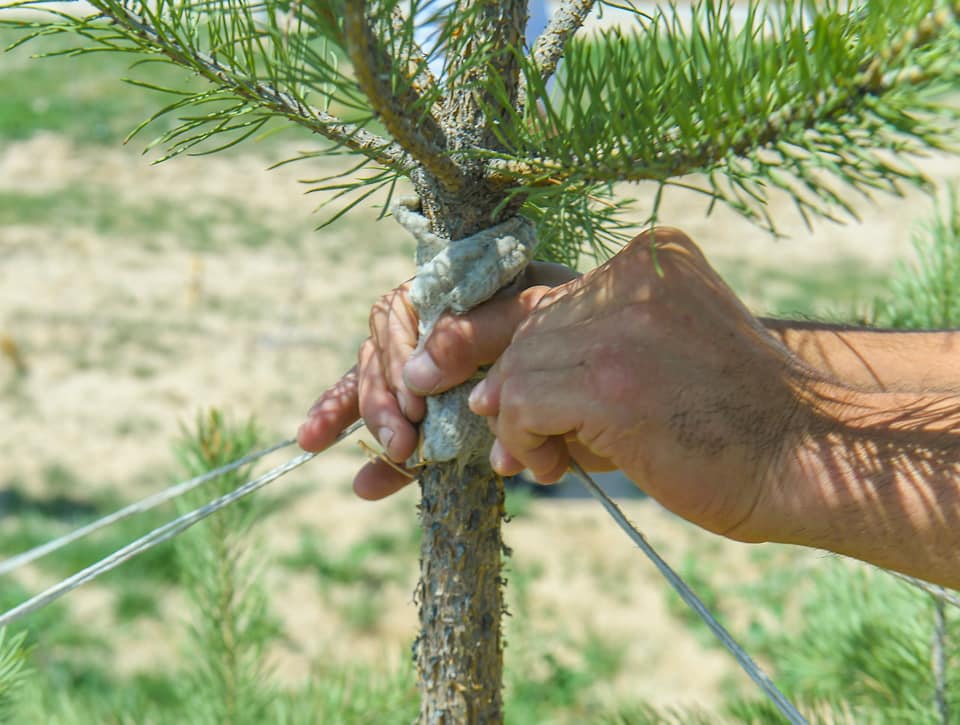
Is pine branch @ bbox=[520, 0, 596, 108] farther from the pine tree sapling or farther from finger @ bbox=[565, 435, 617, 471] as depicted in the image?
finger @ bbox=[565, 435, 617, 471]

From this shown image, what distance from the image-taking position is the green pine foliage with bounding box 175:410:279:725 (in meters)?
0.96

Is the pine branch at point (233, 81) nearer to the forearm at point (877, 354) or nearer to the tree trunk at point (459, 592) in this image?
the tree trunk at point (459, 592)

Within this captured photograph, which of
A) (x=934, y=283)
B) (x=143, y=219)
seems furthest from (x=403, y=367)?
(x=143, y=219)

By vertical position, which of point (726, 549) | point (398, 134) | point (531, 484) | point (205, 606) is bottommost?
point (726, 549)

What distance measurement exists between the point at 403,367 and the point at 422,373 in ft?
0.13

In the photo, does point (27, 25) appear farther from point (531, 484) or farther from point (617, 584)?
point (531, 484)

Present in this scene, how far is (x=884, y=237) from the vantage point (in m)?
5.14

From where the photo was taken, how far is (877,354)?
78 cm

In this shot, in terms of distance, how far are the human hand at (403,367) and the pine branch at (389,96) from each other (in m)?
0.13

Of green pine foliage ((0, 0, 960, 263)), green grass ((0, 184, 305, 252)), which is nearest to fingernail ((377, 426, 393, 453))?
green pine foliage ((0, 0, 960, 263))

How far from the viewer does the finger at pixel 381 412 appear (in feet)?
2.46

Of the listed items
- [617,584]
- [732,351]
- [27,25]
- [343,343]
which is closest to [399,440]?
[732,351]

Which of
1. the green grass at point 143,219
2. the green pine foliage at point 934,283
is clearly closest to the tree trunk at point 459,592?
the green pine foliage at point 934,283

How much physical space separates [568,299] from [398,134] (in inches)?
7.4
